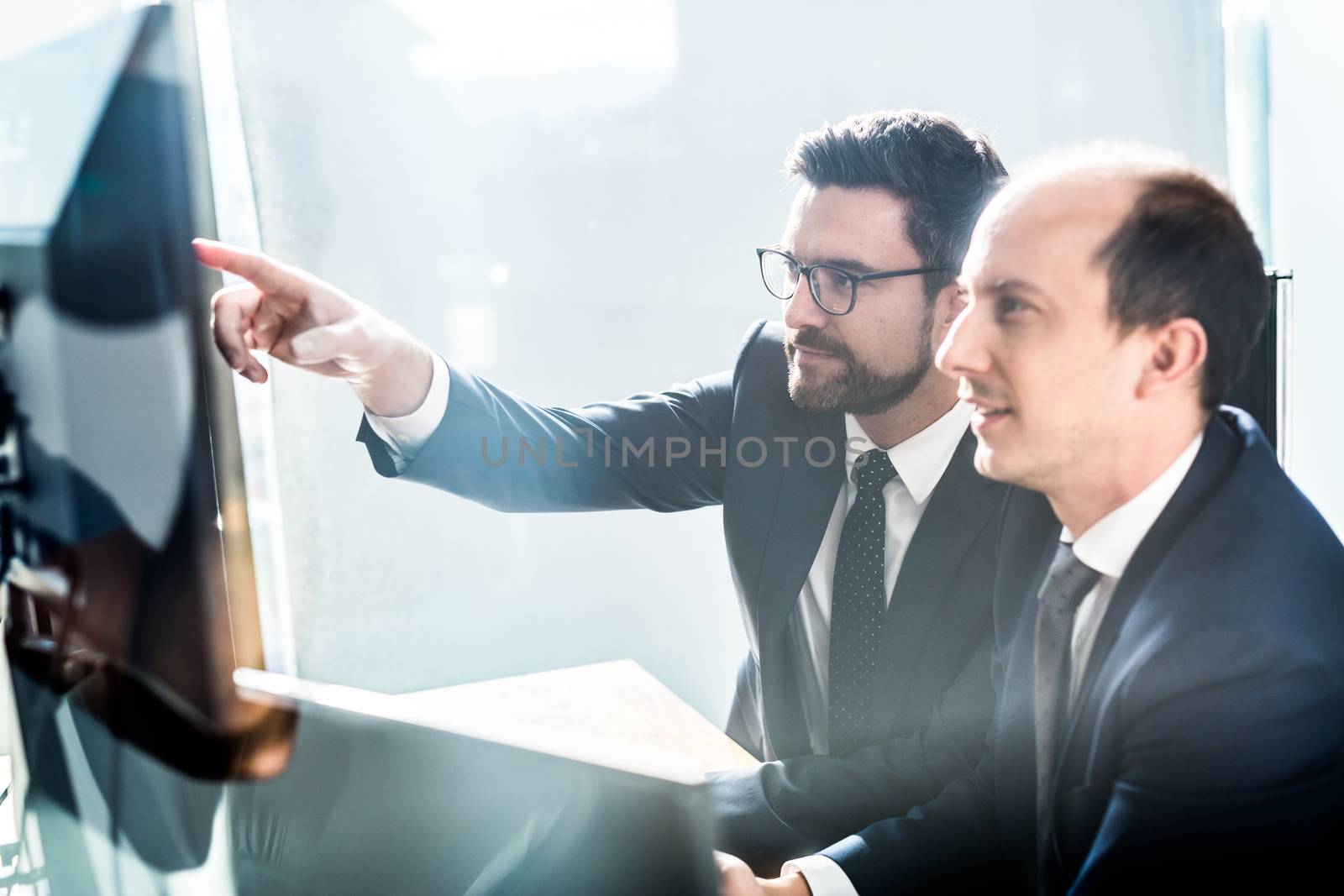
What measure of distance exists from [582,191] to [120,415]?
1.09 m

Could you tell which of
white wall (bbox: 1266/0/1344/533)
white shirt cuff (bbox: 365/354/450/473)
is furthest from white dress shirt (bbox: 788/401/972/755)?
white wall (bbox: 1266/0/1344/533)

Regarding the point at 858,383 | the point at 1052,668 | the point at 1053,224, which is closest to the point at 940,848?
the point at 1052,668

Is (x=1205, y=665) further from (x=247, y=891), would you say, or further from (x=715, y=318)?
(x=715, y=318)

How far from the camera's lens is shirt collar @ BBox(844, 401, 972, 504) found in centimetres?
136

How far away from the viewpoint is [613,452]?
1.71 m

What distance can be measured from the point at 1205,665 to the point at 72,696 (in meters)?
1.24

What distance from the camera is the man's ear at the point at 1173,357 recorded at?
2.85ft

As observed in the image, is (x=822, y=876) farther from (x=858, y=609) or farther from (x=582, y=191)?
(x=582, y=191)

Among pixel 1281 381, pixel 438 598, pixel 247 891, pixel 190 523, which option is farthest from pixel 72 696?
pixel 1281 381

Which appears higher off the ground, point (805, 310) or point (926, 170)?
point (926, 170)

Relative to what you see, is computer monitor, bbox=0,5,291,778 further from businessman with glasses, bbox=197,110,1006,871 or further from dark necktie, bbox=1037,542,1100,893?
dark necktie, bbox=1037,542,1100,893

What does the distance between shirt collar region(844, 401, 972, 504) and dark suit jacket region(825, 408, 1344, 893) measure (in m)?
0.43

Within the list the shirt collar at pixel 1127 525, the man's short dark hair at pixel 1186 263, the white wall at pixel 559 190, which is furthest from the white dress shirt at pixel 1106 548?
the white wall at pixel 559 190

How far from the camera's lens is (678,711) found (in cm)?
158
